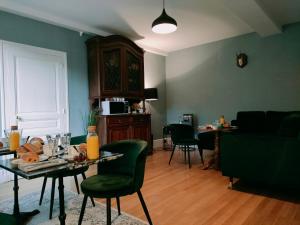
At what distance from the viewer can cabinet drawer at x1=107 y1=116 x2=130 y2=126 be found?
4.21 m

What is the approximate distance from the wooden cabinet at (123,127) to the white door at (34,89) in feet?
2.25

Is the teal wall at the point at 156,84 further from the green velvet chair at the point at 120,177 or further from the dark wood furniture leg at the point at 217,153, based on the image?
the green velvet chair at the point at 120,177

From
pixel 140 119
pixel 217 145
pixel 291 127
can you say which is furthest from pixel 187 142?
pixel 291 127

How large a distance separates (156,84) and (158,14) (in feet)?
8.27

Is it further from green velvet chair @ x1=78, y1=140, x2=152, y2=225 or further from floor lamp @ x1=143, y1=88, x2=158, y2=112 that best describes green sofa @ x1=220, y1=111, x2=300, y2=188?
floor lamp @ x1=143, y1=88, x2=158, y2=112

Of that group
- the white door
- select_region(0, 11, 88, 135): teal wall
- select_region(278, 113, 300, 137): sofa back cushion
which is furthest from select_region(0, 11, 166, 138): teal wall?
select_region(278, 113, 300, 137): sofa back cushion

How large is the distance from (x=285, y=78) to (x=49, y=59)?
15.1ft

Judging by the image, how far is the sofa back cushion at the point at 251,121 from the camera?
15.1 feet


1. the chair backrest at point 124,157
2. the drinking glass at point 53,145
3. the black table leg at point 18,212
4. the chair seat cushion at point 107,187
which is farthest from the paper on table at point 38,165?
the black table leg at point 18,212

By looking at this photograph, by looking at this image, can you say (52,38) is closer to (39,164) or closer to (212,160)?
(39,164)

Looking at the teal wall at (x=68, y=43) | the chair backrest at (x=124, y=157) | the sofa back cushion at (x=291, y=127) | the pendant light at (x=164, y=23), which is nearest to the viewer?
the chair backrest at (x=124, y=157)

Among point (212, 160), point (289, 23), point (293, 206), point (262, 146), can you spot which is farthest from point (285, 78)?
point (293, 206)

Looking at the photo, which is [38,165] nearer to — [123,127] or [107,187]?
[107,187]

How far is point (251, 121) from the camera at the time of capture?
4.66 m
